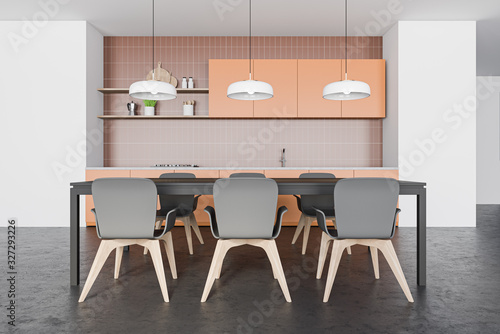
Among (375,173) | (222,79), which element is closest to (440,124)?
(375,173)

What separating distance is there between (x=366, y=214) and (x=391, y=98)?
3.16 meters

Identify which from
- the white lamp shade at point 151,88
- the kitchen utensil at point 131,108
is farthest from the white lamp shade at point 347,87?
the kitchen utensil at point 131,108

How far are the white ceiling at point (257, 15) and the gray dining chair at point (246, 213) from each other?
9.61 ft

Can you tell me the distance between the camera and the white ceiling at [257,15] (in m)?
3.87

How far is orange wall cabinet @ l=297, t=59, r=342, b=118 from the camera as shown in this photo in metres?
4.47

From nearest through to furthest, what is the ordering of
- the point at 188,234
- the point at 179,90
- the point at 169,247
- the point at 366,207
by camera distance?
1. the point at 366,207
2. the point at 169,247
3. the point at 188,234
4. the point at 179,90

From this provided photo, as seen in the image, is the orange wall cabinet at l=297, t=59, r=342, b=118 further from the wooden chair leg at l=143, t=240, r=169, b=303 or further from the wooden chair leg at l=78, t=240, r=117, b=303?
the wooden chair leg at l=78, t=240, r=117, b=303

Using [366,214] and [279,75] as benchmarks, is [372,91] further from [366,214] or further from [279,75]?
[366,214]

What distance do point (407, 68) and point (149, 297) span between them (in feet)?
13.9

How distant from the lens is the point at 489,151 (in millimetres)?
6773

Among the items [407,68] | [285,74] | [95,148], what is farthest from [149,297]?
[407,68]

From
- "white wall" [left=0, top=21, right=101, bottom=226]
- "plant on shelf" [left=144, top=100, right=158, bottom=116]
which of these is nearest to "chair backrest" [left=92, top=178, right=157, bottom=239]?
"white wall" [left=0, top=21, right=101, bottom=226]

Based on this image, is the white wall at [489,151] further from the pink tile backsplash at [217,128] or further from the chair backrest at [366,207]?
the chair backrest at [366,207]

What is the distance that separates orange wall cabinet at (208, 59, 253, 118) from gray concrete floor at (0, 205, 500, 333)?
2264mm
